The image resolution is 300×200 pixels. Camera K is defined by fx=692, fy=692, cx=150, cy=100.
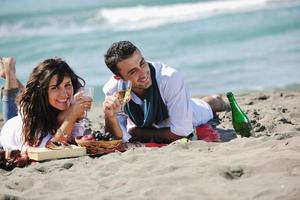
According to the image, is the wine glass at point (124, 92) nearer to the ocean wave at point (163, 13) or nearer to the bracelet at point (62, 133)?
the bracelet at point (62, 133)

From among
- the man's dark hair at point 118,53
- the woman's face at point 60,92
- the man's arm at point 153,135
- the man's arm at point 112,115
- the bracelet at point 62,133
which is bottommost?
the man's arm at point 153,135

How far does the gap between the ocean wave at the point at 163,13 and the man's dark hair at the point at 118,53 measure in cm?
1535

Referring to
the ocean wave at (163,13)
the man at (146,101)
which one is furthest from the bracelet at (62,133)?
the ocean wave at (163,13)

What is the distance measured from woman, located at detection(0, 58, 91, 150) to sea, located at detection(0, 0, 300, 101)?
4.76 metres

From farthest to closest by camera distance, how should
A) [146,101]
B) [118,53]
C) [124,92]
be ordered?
1. [146,101]
2. [118,53]
3. [124,92]

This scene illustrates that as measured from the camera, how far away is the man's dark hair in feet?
20.4

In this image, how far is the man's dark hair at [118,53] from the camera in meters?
6.22

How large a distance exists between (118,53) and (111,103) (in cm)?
49

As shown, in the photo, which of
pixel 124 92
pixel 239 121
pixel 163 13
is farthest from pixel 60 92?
pixel 163 13

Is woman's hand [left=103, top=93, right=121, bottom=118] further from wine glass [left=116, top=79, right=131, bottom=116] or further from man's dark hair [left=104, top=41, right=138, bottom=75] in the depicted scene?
man's dark hair [left=104, top=41, right=138, bottom=75]

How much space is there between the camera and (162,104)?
21.4 feet

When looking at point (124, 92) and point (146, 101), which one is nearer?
point (124, 92)

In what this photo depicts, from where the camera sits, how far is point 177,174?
4.79 metres

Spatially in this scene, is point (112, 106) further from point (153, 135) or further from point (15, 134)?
point (15, 134)
